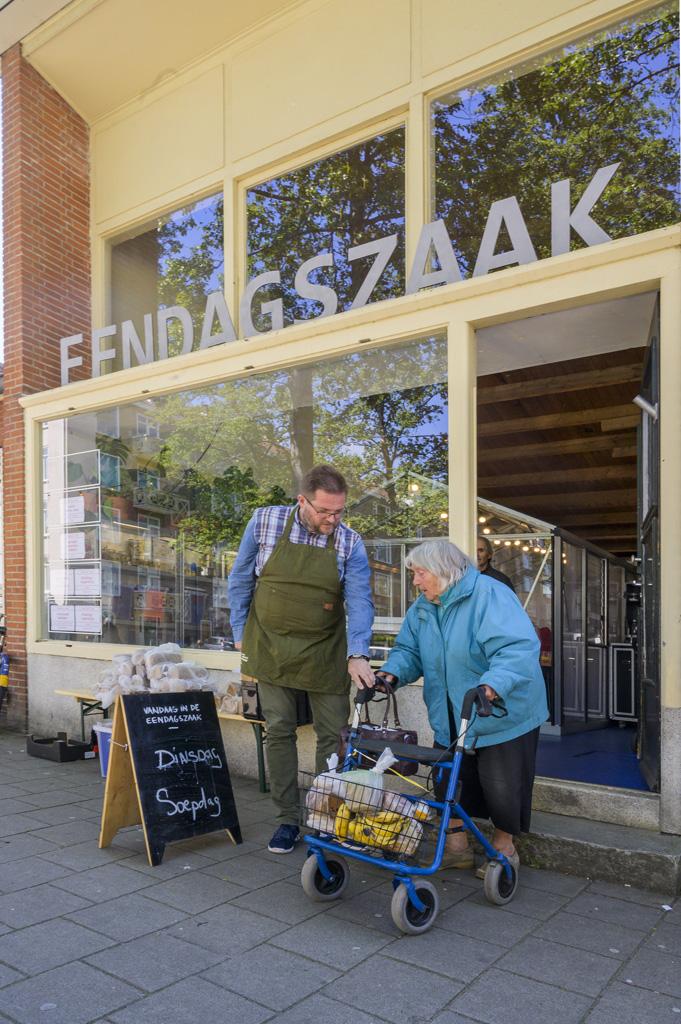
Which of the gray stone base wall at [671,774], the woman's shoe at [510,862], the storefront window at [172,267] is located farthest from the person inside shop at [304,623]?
the storefront window at [172,267]

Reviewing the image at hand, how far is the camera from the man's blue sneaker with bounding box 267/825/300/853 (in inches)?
169

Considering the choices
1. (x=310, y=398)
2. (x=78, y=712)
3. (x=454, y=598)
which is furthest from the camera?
Answer: (x=78, y=712)

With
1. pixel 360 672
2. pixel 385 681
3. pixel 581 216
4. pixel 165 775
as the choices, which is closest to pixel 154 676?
pixel 165 775

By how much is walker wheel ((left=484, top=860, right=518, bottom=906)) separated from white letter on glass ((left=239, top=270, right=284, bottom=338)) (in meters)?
4.49

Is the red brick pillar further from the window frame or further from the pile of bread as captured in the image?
the pile of bread

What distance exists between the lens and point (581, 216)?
5.09 metres

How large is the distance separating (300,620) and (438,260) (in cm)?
285

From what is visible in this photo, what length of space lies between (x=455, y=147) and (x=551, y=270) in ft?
6.20

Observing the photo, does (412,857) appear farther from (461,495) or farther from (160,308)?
(160,308)

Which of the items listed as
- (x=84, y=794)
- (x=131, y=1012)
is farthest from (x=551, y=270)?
(x=84, y=794)

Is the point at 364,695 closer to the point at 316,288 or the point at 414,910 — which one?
the point at 414,910

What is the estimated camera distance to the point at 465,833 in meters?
4.03

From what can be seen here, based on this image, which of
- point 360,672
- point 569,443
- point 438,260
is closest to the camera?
point 360,672

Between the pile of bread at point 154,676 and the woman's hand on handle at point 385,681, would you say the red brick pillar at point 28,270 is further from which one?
the woman's hand on handle at point 385,681
